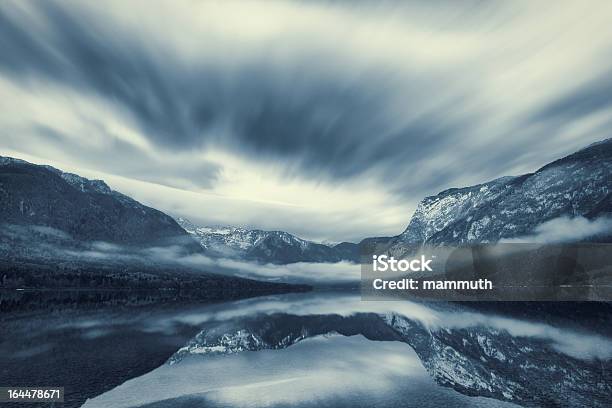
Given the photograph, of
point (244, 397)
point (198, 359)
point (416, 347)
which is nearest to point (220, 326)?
point (198, 359)

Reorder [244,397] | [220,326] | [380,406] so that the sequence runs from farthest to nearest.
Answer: [220,326]
[244,397]
[380,406]

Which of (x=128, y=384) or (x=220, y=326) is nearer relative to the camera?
(x=128, y=384)

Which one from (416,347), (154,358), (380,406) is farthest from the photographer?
(416,347)

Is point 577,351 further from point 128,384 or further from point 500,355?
point 128,384

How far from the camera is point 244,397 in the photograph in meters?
40.2

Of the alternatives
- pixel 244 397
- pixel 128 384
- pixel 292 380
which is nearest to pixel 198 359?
pixel 128 384

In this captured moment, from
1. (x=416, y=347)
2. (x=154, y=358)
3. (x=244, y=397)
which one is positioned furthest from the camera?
(x=416, y=347)

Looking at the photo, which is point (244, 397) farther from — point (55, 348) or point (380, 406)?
point (55, 348)

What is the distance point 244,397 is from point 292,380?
9.77 metres

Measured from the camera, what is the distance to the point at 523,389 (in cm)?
4428

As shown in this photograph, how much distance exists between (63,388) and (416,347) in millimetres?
62749

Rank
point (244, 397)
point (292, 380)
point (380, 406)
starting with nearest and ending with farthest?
point (380, 406)
point (244, 397)
point (292, 380)

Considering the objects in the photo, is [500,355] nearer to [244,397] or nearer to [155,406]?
[244,397]

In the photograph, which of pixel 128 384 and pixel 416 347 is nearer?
pixel 128 384
